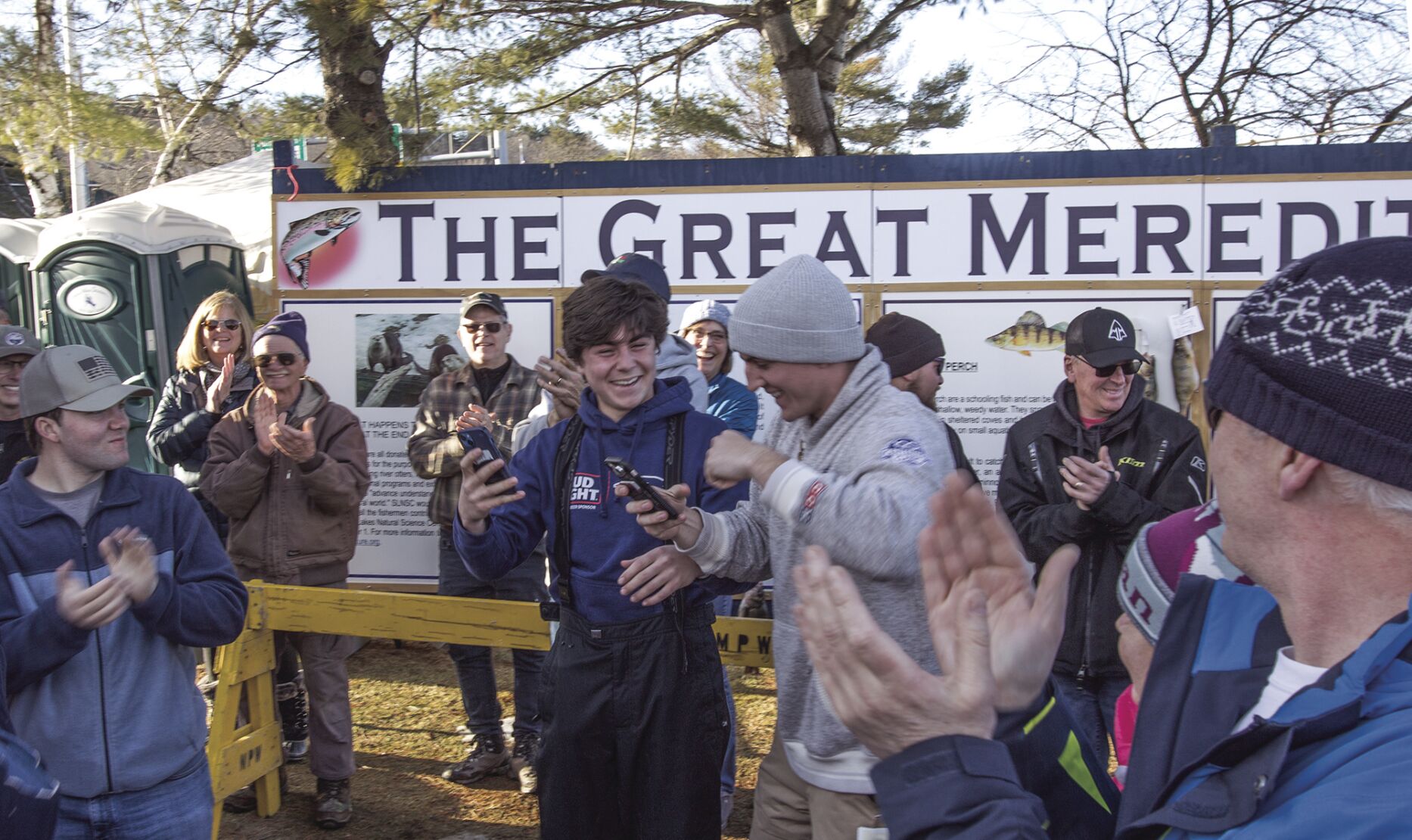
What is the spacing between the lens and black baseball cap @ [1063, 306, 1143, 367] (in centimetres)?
399

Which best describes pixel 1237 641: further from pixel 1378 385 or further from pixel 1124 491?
pixel 1124 491

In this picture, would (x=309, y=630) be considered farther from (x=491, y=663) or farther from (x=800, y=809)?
(x=800, y=809)

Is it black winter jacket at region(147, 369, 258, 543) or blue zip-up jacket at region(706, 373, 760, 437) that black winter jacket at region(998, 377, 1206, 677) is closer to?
blue zip-up jacket at region(706, 373, 760, 437)

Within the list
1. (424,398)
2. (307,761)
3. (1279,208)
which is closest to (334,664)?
(307,761)

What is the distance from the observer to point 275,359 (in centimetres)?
488

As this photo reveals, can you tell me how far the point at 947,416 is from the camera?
5812 mm

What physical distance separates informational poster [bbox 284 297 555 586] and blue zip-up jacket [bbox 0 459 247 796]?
313 cm

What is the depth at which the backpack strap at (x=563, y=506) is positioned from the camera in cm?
307

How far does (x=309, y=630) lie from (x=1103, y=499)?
3.06 meters

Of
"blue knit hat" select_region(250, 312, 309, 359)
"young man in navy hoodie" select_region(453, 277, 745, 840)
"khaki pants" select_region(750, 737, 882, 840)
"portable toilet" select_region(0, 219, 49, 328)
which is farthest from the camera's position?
"portable toilet" select_region(0, 219, 49, 328)

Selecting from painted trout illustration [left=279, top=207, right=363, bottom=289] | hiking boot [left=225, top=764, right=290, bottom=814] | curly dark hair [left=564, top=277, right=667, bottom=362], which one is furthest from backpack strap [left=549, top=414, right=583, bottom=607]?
painted trout illustration [left=279, top=207, right=363, bottom=289]

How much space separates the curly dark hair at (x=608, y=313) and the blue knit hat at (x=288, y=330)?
2226mm

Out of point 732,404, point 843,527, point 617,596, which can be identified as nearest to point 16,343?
point 732,404

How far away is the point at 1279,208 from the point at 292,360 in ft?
16.0
